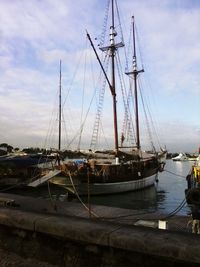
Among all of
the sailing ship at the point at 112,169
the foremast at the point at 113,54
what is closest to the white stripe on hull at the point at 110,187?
the sailing ship at the point at 112,169

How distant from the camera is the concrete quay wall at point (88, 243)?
13.4 ft

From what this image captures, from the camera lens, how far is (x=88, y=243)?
4660 mm

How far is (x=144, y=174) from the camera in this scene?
39969 mm

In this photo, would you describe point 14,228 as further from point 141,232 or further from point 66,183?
point 66,183

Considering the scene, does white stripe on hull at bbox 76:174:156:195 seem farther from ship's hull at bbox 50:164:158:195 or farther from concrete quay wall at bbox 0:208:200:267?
concrete quay wall at bbox 0:208:200:267

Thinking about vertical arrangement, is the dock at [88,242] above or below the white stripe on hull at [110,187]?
above

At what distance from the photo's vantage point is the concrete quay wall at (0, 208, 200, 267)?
408 cm

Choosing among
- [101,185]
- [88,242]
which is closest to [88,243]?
[88,242]

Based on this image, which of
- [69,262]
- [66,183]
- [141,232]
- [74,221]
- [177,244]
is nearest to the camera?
[177,244]

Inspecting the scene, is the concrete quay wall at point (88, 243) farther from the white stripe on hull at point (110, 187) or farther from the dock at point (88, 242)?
the white stripe on hull at point (110, 187)

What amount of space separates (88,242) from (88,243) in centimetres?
3

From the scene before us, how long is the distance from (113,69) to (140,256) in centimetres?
3725

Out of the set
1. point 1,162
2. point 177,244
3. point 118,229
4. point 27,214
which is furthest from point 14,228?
point 1,162

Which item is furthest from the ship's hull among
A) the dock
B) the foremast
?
the dock
